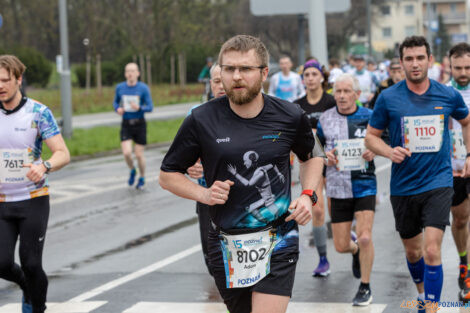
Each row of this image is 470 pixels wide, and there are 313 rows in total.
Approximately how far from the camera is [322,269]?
8523 mm

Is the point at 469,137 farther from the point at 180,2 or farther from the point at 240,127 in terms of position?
the point at 180,2

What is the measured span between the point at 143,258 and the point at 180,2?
3765cm

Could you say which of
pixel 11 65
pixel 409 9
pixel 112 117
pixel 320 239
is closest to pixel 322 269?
pixel 320 239

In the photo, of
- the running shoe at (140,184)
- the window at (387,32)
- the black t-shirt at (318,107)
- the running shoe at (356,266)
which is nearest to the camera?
the running shoe at (356,266)

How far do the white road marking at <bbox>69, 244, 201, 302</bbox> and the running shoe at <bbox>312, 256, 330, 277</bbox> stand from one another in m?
1.61

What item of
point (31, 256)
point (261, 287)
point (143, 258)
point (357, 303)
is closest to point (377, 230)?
point (143, 258)

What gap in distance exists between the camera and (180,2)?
152 ft

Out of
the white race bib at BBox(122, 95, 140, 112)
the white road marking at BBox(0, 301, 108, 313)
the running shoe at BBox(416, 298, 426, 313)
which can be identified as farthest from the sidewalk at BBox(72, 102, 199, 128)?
the running shoe at BBox(416, 298, 426, 313)

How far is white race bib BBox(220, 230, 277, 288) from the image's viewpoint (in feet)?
15.7

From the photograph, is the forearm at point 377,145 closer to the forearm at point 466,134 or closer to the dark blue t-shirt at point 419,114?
the dark blue t-shirt at point 419,114

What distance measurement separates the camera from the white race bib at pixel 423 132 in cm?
662

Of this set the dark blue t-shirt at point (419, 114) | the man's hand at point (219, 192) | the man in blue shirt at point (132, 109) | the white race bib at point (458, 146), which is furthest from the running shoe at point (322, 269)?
the man in blue shirt at point (132, 109)

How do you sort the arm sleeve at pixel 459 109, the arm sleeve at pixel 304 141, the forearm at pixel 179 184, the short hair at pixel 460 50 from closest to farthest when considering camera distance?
the forearm at pixel 179 184, the arm sleeve at pixel 304 141, the arm sleeve at pixel 459 109, the short hair at pixel 460 50

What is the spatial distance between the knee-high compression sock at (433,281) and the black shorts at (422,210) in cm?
30
